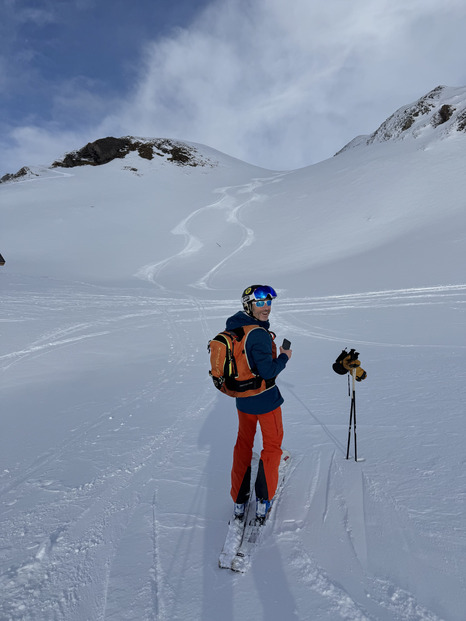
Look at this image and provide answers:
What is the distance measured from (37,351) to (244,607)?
25.8 ft

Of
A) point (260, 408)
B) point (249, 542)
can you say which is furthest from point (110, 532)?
point (260, 408)

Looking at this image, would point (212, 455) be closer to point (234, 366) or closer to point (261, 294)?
point (234, 366)

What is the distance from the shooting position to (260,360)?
276cm

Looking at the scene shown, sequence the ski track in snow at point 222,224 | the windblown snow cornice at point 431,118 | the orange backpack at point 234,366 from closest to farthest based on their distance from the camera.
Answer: the orange backpack at point 234,366
the ski track in snow at point 222,224
the windblown snow cornice at point 431,118

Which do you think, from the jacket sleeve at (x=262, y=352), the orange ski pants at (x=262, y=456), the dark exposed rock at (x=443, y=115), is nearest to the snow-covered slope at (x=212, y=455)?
the orange ski pants at (x=262, y=456)

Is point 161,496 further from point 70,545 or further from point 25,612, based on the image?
point 25,612

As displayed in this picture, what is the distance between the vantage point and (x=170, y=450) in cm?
427

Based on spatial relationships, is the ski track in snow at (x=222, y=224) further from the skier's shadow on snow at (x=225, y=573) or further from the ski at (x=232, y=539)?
the ski at (x=232, y=539)

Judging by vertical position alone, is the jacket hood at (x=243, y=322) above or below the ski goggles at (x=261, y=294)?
below

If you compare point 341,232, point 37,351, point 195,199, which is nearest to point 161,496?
point 37,351

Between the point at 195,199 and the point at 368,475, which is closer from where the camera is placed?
the point at 368,475

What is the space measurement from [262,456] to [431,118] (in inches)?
1576

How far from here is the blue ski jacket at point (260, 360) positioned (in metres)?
2.76

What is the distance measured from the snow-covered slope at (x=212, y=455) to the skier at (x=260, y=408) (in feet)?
1.15
